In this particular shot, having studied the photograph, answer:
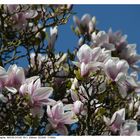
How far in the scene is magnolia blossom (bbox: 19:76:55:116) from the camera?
4.95 ft

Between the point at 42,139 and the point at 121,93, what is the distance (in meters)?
0.33

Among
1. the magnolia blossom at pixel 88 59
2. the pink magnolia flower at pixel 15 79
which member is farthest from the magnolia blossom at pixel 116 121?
the pink magnolia flower at pixel 15 79

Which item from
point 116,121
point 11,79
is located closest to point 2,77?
point 11,79

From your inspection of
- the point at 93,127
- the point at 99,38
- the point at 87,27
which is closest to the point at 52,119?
the point at 93,127

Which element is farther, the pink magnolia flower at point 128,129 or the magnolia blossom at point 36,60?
the magnolia blossom at point 36,60

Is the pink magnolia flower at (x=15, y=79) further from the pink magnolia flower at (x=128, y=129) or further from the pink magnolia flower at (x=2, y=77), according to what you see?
the pink magnolia flower at (x=128, y=129)

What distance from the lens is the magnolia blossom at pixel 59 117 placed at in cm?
157

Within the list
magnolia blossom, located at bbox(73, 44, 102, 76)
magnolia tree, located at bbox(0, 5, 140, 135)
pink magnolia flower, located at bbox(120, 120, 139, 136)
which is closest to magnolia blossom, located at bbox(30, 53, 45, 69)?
magnolia tree, located at bbox(0, 5, 140, 135)

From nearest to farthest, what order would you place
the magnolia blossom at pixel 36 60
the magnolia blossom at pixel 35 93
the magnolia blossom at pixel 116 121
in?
the magnolia blossom at pixel 35 93 → the magnolia blossom at pixel 116 121 → the magnolia blossom at pixel 36 60

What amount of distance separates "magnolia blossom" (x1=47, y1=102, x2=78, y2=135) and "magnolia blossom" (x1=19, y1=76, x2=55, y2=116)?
38 millimetres

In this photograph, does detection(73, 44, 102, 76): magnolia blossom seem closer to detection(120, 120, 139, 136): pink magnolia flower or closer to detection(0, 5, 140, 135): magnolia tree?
detection(0, 5, 140, 135): magnolia tree

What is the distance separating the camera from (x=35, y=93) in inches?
59.7

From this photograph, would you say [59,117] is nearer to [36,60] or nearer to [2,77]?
[2,77]
